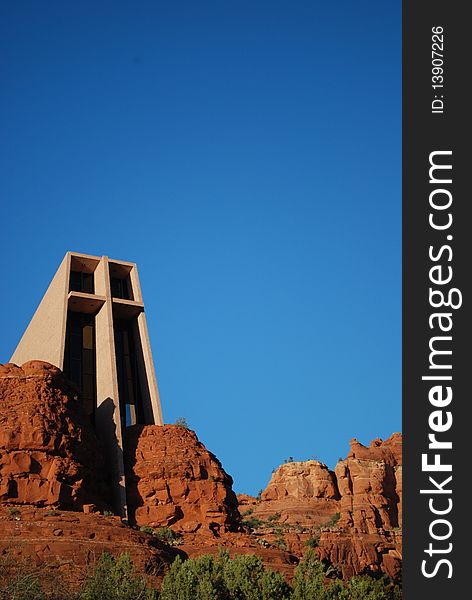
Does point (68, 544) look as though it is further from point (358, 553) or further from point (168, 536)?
point (358, 553)

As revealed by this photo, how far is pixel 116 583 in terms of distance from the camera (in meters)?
24.7

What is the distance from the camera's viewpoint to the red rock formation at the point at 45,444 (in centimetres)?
3259

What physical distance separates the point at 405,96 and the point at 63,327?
2788 centimetres

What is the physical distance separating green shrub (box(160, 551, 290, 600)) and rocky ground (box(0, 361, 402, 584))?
5.65 ft

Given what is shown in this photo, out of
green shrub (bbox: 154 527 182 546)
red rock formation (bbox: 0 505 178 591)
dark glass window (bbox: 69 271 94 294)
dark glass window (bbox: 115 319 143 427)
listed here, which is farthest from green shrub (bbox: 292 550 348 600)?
dark glass window (bbox: 69 271 94 294)

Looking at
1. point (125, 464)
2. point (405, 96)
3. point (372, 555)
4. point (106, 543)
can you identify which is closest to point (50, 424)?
point (125, 464)

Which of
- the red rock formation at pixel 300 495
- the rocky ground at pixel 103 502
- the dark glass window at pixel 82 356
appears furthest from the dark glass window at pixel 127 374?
the red rock formation at pixel 300 495

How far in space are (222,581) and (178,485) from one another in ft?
32.8

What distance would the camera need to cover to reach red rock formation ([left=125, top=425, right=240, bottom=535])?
3606 centimetres

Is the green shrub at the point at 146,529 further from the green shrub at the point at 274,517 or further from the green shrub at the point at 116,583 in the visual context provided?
the green shrub at the point at 274,517

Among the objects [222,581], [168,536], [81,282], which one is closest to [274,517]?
[81,282]

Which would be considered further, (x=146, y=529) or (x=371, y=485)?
(x=371, y=485)

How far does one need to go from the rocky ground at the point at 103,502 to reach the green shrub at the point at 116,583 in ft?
2.96

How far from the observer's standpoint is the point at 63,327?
42.2m
